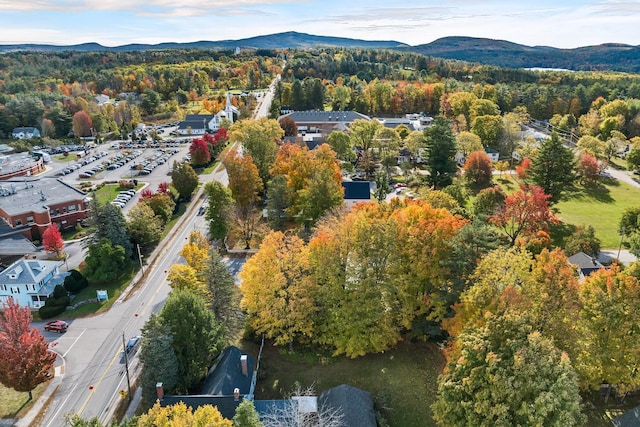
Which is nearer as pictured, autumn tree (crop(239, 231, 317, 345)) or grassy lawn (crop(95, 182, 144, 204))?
autumn tree (crop(239, 231, 317, 345))

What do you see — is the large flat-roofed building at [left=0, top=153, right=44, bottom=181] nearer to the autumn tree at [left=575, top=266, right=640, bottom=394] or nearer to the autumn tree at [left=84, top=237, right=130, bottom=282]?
the autumn tree at [left=84, top=237, right=130, bottom=282]

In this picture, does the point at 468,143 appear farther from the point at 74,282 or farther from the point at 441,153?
the point at 74,282

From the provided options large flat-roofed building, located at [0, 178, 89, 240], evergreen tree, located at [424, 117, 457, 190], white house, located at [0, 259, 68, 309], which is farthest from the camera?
evergreen tree, located at [424, 117, 457, 190]

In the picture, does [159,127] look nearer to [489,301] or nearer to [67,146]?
[67,146]

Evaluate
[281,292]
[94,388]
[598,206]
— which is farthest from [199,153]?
[598,206]

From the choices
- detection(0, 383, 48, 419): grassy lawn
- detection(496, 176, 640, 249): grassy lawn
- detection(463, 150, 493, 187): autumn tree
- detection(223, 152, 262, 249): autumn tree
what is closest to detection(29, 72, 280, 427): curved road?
detection(0, 383, 48, 419): grassy lawn

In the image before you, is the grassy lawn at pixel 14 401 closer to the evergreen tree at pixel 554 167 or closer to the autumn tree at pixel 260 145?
the autumn tree at pixel 260 145

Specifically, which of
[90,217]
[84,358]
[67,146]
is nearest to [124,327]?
[84,358]
